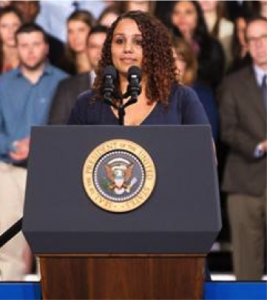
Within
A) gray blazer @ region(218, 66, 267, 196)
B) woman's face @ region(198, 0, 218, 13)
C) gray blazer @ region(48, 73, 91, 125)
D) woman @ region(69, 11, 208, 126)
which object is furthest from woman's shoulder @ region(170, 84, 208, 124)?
woman's face @ region(198, 0, 218, 13)

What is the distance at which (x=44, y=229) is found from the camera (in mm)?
2975

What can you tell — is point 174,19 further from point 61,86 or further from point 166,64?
point 166,64

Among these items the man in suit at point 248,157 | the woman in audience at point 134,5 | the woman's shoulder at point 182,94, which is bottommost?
the man in suit at point 248,157

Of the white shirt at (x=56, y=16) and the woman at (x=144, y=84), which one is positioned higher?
the white shirt at (x=56, y=16)

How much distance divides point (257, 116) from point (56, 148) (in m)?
3.13

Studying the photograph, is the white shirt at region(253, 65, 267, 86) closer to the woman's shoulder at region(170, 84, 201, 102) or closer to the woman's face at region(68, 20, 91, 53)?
the woman's face at region(68, 20, 91, 53)

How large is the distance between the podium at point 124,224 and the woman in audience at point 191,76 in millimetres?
2975

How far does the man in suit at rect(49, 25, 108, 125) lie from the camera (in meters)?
6.12

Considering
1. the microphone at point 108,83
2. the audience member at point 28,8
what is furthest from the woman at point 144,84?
the audience member at point 28,8

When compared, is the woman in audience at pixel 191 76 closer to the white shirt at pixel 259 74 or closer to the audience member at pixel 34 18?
the white shirt at pixel 259 74

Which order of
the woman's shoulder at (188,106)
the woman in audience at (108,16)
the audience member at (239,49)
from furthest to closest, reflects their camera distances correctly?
the woman in audience at (108,16) → the audience member at (239,49) → the woman's shoulder at (188,106)

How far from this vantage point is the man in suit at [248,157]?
19.8 ft

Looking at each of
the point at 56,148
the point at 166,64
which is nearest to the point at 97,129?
the point at 56,148

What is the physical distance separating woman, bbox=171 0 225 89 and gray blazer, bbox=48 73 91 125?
682mm
